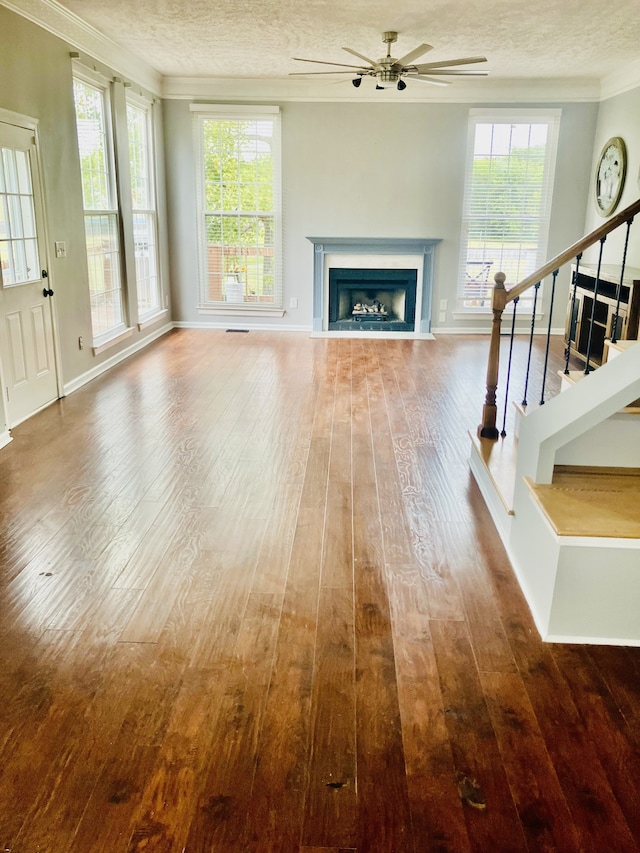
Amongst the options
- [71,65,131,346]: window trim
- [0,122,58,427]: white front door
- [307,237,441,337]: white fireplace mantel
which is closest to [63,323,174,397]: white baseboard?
[71,65,131,346]: window trim

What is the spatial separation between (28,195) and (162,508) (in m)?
2.90

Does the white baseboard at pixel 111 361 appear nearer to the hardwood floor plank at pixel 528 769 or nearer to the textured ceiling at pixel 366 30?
the textured ceiling at pixel 366 30

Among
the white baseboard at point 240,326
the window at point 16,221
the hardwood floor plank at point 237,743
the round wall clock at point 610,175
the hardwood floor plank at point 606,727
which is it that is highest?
the round wall clock at point 610,175

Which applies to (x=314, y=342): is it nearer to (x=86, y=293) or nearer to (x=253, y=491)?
(x=86, y=293)

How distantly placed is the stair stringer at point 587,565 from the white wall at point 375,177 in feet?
20.3

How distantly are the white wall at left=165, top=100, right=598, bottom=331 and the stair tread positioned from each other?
19.7ft

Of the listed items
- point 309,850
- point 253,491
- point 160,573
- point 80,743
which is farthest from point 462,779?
point 253,491

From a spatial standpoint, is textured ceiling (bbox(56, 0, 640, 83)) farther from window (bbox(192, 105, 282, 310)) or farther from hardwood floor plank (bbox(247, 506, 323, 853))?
hardwood floor plank (bbox(247, 506, 323, 853))

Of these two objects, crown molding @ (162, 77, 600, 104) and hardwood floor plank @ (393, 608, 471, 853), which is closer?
hardwood floor plank @ (393, 608, 471, 853)

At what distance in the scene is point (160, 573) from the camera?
2.92 meters

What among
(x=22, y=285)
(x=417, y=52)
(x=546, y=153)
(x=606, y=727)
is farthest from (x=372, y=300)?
(x=606, y=727)

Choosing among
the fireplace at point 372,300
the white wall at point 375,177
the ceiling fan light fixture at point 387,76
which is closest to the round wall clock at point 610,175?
the white wall at point 375,177

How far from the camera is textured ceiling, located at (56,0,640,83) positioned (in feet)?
16.6

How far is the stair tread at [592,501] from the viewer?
2379 mm
